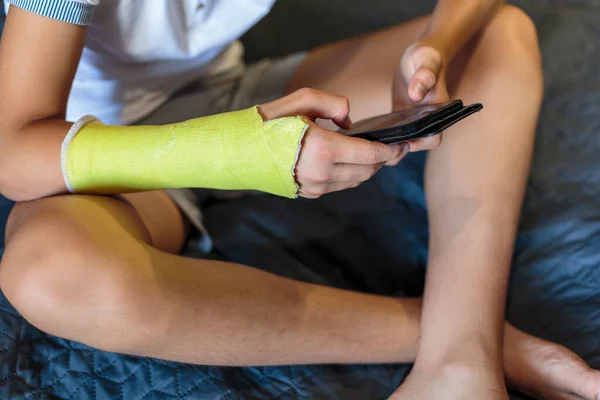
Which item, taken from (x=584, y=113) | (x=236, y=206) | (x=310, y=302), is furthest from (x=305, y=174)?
→ (x=584, y=113)

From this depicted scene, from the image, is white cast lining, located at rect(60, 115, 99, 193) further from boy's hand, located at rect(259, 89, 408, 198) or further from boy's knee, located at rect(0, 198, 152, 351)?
boy's hand, located at rect(259, 89, 408, 198)

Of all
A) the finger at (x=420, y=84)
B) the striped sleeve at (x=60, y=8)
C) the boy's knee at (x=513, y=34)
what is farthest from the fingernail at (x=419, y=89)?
the striped sleeve at (x=60, y=8)

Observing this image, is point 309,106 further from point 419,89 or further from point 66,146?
point 66,146

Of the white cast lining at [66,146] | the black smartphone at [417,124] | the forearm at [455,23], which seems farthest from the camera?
the forearm at [455,23]

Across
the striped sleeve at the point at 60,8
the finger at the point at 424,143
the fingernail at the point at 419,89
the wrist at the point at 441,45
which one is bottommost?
the finger at the point at 424,143

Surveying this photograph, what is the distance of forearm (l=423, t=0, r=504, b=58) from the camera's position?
73 centimetres

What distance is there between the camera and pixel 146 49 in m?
0.78

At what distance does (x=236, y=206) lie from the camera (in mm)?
904

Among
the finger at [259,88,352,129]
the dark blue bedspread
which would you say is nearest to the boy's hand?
the finger at [259,88,352,129]

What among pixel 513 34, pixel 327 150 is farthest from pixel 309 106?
pixel 513 34

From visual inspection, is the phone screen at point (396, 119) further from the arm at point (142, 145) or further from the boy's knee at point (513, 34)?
the boy's knee at point (513, 34)

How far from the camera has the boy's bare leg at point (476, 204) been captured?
67cm

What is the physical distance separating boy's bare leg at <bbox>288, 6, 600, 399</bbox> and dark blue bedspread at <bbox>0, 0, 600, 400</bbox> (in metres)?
0.09

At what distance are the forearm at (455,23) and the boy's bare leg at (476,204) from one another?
0.10 ft
